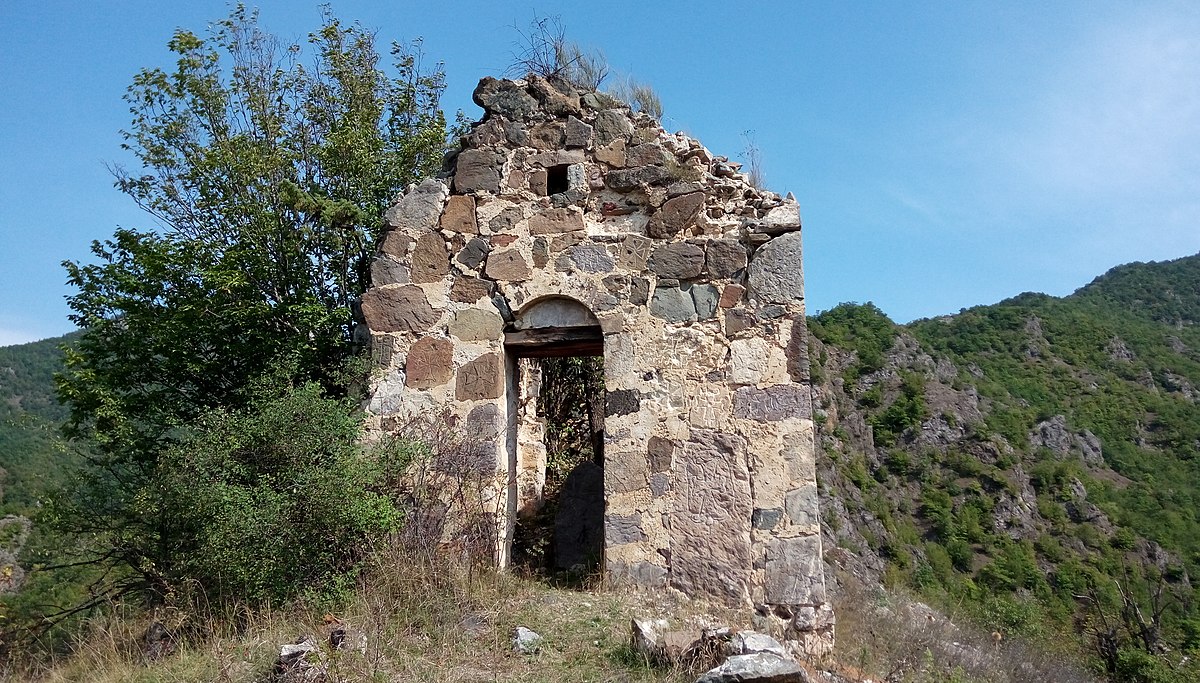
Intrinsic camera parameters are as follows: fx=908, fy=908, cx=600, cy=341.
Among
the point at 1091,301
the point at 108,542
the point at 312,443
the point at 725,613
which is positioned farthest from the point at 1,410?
the point at 1091,301

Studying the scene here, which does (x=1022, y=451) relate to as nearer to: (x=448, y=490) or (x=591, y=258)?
(x=591, y=258)

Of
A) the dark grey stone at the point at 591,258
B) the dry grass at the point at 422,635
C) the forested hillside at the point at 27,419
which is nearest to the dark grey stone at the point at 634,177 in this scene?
the dark grey stone at the point at 591,258

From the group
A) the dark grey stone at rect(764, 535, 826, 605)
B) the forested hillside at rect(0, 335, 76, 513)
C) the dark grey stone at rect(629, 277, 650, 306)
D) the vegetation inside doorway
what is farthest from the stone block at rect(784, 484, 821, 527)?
the forested hillside at rect(0, 335, 76, 513)

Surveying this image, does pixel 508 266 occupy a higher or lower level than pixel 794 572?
higher

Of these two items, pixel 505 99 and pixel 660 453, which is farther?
pixel 505 99

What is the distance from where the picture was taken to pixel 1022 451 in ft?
106

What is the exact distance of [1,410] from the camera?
91.8ft

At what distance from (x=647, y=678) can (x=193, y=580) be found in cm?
282

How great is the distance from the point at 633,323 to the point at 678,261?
52 centimetres

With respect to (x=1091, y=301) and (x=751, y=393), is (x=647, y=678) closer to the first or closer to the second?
(x=751, y=393)

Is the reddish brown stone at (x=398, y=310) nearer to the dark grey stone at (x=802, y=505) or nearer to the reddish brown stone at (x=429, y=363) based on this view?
the reddish brown stone at (x=429, y=363)

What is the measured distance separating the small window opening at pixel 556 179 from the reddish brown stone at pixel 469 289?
2.70 feet

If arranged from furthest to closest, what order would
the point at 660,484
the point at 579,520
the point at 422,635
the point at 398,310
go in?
the point at 579,520, the point at 398,310, the point at 660,484, the point at 422,635

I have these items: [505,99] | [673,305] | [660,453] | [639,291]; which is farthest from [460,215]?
[660,453]
